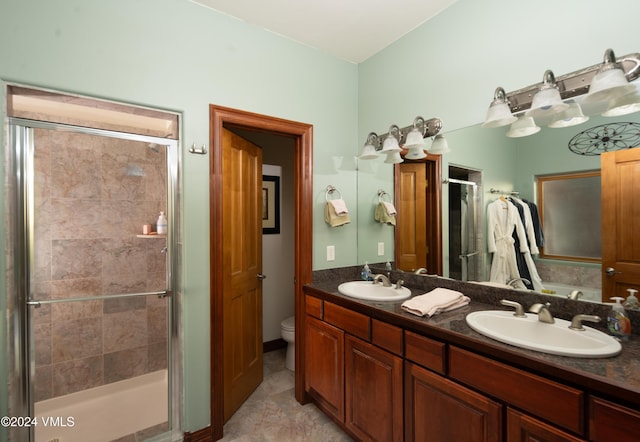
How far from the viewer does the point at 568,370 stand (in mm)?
882

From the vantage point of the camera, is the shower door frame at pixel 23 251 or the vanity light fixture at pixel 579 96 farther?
the shower door frame at pixel 23 251

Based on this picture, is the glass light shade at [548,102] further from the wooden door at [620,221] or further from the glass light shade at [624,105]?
the wooden door at [620,221]

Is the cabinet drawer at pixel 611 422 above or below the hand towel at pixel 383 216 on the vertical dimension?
below

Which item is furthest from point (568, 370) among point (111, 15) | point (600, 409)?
point (111, 15)

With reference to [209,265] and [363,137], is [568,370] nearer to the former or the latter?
[209,265]

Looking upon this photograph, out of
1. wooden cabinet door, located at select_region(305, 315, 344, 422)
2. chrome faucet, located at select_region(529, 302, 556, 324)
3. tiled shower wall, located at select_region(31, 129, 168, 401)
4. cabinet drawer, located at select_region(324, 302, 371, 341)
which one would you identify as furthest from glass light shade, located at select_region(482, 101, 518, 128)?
tiled shower wall, located at select_region(31, 129, 168, 401)

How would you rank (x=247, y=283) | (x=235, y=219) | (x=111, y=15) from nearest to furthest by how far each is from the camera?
1. (x=111, y=15)
2. (x=235, y=219)
3. (x=247, y=283)

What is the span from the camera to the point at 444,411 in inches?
48.7

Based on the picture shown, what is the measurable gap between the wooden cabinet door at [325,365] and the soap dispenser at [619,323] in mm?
1257

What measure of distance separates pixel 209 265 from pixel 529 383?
1696mm

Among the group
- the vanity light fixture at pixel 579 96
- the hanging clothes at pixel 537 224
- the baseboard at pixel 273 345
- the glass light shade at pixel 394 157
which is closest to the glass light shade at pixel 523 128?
the vanity light fixture at pixel 579 96

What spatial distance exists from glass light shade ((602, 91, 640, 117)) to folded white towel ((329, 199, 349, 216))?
4.96 ft

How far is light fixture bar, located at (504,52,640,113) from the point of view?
1.17 meters

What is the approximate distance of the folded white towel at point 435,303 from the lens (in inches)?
55.7
